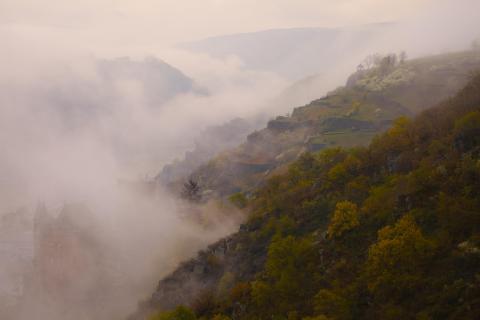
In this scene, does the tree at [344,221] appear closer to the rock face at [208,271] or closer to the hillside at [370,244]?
the hillside at [370,244]

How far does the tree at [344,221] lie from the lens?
194 feet

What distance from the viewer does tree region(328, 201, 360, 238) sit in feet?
194

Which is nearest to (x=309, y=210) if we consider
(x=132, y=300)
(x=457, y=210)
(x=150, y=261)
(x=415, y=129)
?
(x=415, y=129)

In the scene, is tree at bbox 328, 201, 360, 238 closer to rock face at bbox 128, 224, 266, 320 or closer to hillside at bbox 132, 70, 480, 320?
hillside at bbox 132, 70, 480, 320

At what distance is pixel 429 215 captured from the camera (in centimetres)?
5147

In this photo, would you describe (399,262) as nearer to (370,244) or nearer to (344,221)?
(370,244)

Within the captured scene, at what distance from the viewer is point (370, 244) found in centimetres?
5491

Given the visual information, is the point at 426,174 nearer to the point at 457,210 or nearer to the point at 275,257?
the point at 457,210

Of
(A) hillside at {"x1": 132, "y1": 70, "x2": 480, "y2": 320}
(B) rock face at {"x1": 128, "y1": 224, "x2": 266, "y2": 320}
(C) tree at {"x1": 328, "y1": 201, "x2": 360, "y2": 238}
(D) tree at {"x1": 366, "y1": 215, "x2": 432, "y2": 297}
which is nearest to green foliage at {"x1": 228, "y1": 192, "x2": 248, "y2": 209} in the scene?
(A) hillside at {"x1": 132, "y1": 70, "x2": 480, "y2": 320}

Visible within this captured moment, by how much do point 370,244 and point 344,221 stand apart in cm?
560

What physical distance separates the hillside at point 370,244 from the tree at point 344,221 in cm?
18

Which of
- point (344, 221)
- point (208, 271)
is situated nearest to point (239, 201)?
point (208, 271)

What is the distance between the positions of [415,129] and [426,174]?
74.0ft

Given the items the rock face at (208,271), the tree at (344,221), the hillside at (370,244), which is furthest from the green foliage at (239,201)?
the tree at (344,221)
